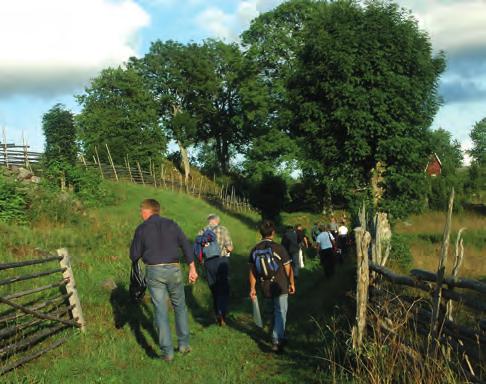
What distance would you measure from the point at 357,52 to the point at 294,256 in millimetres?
9209

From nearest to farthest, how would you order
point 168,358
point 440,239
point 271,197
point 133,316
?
point 168,358, point 133,316, point 440,239, point 271,197

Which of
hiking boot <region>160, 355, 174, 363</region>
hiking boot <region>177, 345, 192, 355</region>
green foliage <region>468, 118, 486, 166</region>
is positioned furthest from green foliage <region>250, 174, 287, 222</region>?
green foliage <region>468, 118, 486, 166</region>

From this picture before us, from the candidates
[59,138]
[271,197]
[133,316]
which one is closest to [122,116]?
[271,197]

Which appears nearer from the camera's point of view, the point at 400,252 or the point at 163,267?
the point at 163,267

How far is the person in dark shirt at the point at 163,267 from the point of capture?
7691mm

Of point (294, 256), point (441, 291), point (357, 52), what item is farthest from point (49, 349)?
point (357, 52)

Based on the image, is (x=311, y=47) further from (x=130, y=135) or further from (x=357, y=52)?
(x=130, y=135)

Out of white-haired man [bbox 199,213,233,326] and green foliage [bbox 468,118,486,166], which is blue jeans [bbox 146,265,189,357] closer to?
white-haired man [bbox 199,213,233,326]

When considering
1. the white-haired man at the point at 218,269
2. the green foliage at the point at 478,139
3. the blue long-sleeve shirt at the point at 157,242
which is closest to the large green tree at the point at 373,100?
the white-haired man at the point at 218,269

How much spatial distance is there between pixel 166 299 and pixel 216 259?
3.55 m

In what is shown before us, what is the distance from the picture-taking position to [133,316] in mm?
10594

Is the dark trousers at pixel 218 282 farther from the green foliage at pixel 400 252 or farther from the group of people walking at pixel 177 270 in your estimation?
the green foliage at pixel 400 252

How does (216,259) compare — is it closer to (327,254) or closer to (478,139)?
(327,254)

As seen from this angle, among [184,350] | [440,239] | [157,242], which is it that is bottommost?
[440,239]
